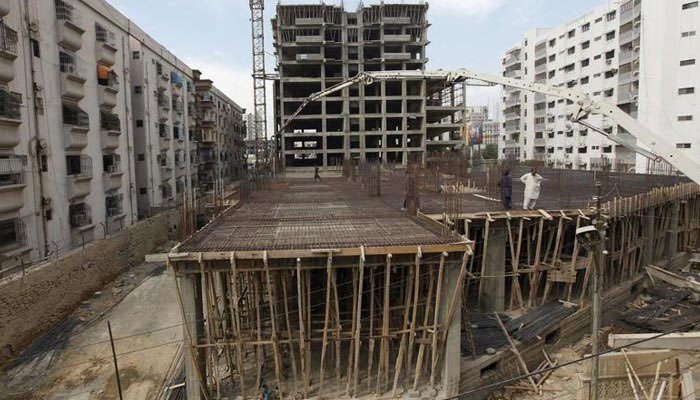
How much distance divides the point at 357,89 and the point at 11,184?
37557 millimetres

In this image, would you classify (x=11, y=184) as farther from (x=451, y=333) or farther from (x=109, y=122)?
(x=451, y=333)

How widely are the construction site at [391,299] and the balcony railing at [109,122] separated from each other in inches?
207

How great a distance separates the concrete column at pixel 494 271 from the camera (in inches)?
488

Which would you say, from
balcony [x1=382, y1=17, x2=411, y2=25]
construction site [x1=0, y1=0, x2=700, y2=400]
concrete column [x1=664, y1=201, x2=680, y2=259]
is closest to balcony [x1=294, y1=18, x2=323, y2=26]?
balcony [x1=382, y1=17, x2=411, y2=25]

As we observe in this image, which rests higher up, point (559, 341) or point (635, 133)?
point (635, 133)

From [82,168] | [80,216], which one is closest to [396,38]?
[82,168]

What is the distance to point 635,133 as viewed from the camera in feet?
44.5

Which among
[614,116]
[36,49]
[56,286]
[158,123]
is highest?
[36,49]

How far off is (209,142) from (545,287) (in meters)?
34.8

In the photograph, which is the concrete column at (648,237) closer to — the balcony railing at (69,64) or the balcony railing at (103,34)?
the balcony railing at (69,64)

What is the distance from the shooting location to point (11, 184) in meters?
14.4

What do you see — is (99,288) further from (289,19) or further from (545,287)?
(289,19)

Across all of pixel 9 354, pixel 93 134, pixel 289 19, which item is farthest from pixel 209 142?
pixel 9 354

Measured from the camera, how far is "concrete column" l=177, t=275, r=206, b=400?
803cm
